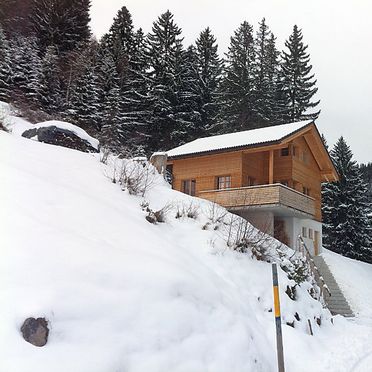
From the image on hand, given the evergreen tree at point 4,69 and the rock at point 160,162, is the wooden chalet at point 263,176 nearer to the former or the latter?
the rock at point 160,162

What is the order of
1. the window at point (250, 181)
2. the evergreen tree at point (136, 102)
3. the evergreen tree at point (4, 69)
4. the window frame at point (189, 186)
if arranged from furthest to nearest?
the evergreen tree at point (136, 102), the evergreen tree at point (4, 69), the window frame at point (189, 186), the window at point (250, 181)

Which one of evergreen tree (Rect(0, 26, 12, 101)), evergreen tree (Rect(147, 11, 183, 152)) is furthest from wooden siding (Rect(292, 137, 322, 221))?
evergreen tree (Rect(0, 26, 12, 101))

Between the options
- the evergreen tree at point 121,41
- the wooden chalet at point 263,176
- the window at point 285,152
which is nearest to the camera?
the wooden chalet at point 263,176

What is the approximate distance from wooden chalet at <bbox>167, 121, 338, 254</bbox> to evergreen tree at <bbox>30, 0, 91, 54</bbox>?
22583 millimetres

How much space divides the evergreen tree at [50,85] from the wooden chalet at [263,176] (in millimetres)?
13782

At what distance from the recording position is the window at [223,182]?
23.1 meters

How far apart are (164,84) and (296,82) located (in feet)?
49.6

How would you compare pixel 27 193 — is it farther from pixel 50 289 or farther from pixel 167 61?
pixel 167 61

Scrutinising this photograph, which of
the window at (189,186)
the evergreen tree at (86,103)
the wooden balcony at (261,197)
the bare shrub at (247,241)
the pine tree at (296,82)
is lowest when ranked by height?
the bare shrub at (247,241)

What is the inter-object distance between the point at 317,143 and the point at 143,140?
56.4 ft

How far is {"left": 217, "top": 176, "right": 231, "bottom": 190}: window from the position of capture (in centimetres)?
2306

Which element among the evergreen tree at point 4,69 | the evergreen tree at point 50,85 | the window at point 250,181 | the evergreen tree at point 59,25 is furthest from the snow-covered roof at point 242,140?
the evergreen tree at point 59,25

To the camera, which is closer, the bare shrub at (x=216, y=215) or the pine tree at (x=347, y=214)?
the bare shrub at (x=216, y=215)

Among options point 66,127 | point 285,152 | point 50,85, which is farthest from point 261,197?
point 50,85
